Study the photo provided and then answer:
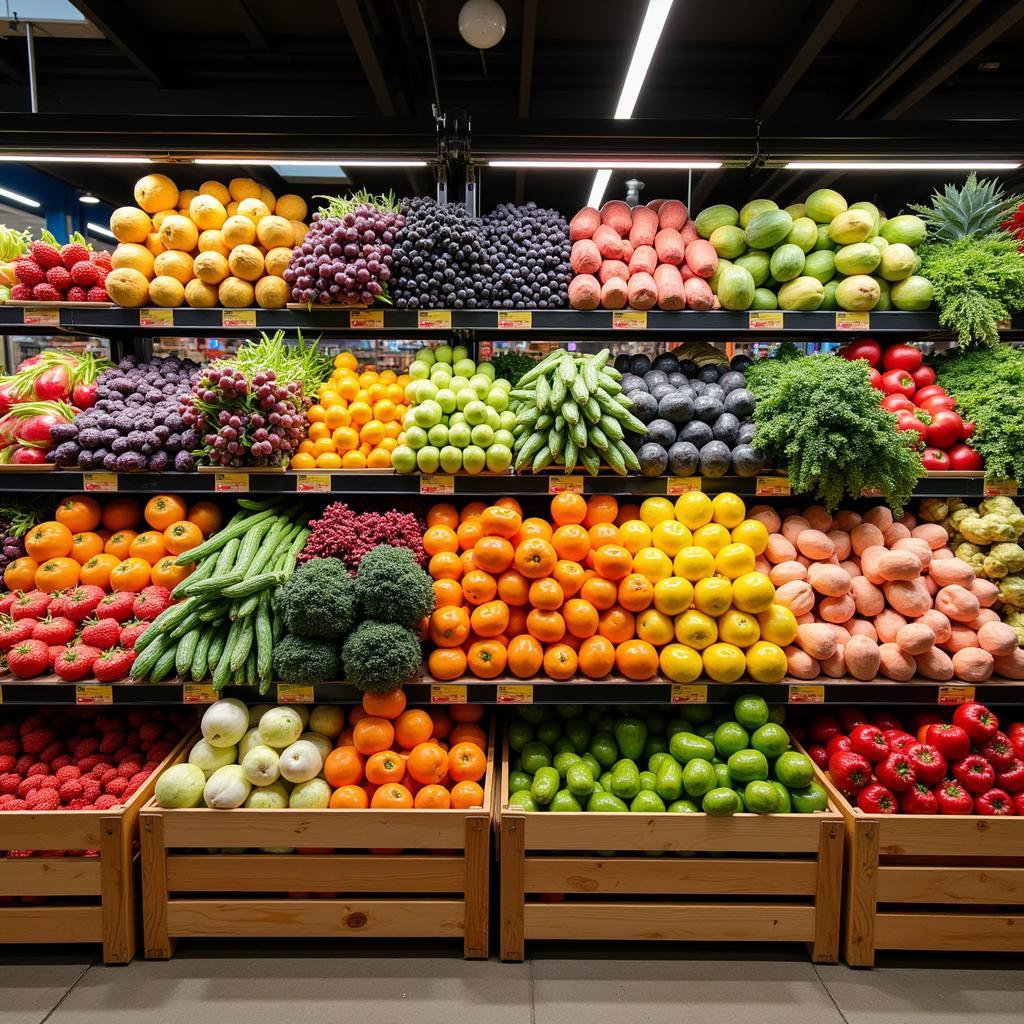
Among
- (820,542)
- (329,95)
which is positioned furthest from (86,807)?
(329,95)

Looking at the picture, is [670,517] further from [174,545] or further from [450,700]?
[174,545]

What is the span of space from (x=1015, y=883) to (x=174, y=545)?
3643 millimetres

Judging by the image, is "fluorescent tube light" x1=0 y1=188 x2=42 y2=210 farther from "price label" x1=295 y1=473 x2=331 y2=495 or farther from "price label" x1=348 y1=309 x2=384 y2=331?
"price label" x1=295 y1=473 x2=331 y2=495

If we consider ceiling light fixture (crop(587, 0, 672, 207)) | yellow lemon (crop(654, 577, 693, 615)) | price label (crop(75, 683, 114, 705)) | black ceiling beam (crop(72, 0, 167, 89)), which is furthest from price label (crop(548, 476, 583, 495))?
black ceiling beam (crop(72, 0, 167, 89))

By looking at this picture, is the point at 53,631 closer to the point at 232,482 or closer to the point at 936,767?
the point at 232,482

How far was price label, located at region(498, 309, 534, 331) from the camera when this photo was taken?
248cm

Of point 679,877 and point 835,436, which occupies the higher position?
point 835,436

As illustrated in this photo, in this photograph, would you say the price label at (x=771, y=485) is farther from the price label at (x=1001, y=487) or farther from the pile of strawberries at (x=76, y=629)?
the pile of strawberries at (x=76, y=629)

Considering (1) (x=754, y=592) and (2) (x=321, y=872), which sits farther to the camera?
(1) (x=754, y=592)

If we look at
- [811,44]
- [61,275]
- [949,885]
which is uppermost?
[811,44]

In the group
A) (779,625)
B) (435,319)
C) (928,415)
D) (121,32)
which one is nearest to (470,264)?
(435,319)

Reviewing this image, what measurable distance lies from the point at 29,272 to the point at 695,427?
9.96 feet

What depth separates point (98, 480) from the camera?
2.50 m

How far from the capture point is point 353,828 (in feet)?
6.91
